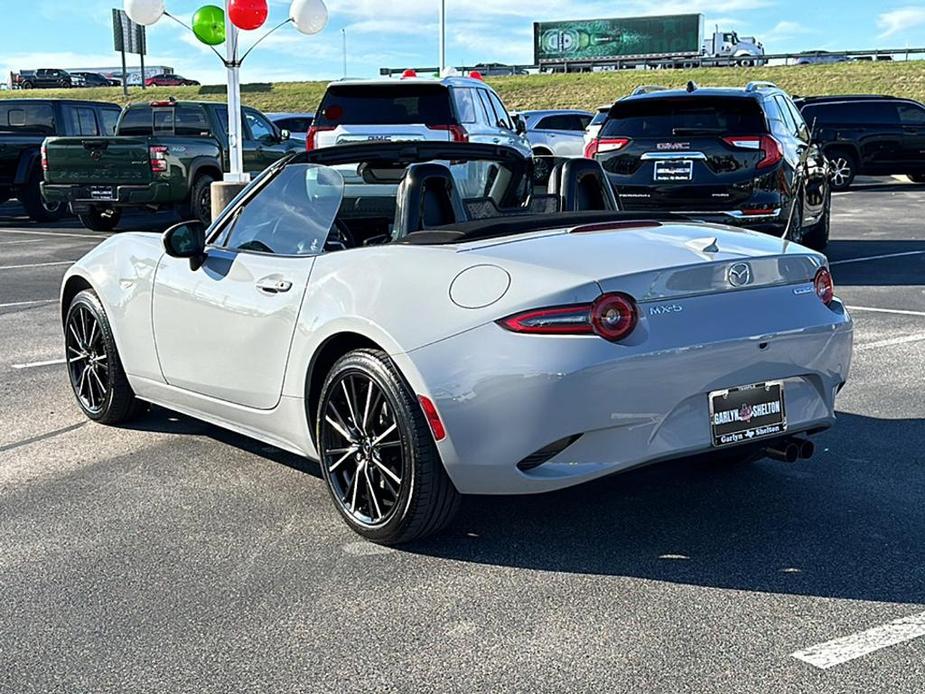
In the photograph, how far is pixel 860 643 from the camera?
3.40 meters

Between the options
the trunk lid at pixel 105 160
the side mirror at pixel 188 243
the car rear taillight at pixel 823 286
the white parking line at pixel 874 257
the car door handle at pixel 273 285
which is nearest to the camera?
the car rear taillight at pixel 823 286

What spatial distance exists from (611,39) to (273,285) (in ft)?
247

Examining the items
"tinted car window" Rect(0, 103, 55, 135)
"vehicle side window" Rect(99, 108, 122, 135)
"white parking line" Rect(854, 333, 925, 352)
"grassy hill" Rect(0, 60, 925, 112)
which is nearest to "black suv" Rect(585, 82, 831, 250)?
"white parking line" Rect(854, 333, 925, 352)

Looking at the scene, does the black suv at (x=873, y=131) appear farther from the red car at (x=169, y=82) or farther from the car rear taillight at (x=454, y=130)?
the red car at (x=169, y=82)

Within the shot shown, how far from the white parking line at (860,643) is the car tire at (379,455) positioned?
1.33 meters

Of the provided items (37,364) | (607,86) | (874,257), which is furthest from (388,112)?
(607,86)

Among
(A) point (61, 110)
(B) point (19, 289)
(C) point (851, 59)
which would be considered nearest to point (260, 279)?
(B) point (19, 289)

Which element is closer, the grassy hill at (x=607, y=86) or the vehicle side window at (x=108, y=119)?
the vehicle side window at (x=108, y=119)

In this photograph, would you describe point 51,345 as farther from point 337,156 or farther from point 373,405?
point 373,405

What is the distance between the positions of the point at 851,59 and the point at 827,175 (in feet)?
174

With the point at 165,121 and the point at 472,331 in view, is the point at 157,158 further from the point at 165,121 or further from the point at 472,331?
the point at 472,331

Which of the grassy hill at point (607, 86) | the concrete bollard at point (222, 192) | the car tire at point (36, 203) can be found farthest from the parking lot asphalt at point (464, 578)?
the grassy hill at point (607, 86)

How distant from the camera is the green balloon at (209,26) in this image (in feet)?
49.3

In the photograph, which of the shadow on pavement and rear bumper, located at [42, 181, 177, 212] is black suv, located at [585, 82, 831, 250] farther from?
rear bumper, located at [42, 181, 177, 212]
